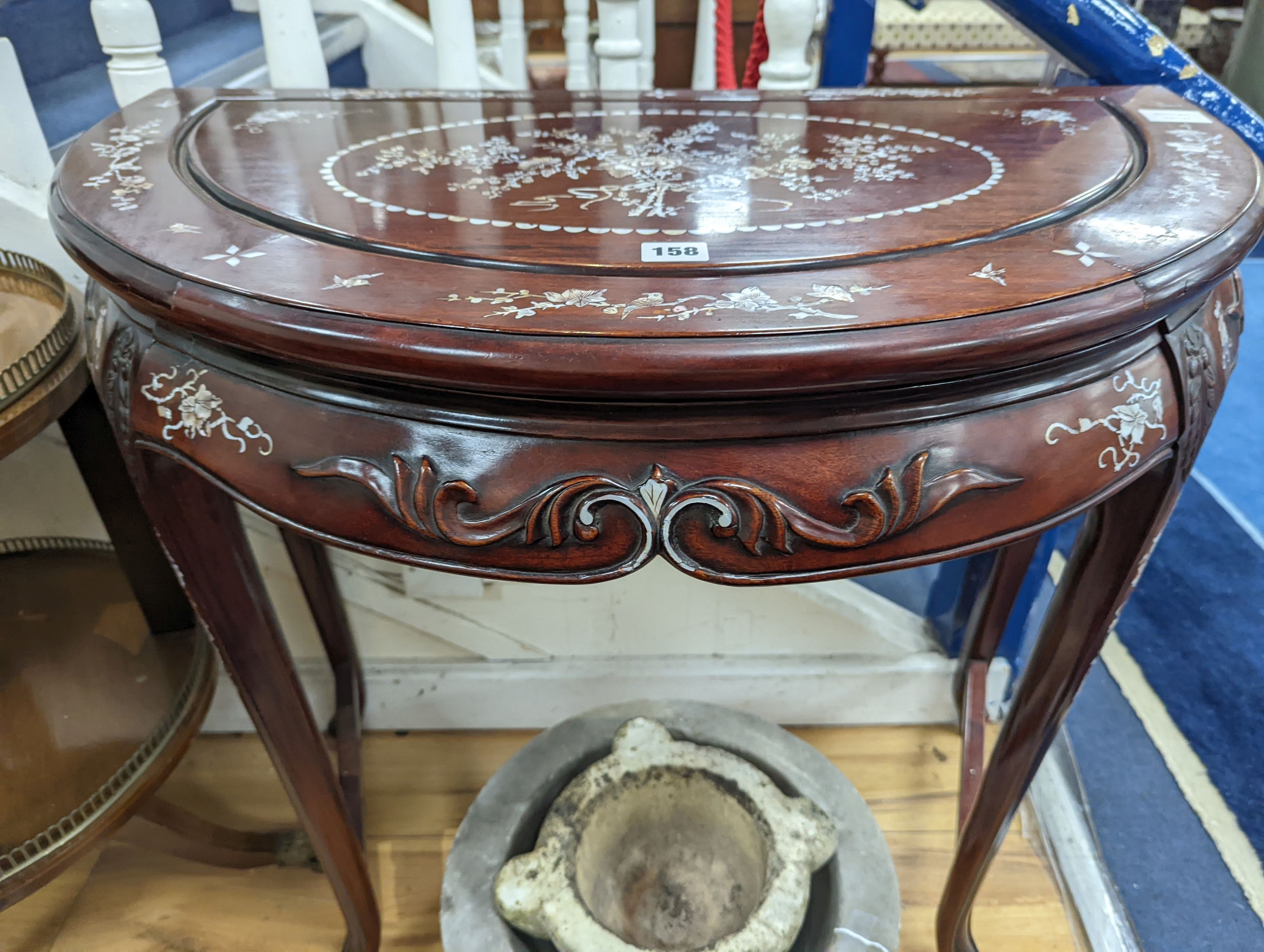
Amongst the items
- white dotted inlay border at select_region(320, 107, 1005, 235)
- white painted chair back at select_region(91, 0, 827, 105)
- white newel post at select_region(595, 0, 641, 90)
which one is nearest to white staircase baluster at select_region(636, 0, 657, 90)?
white painted chair back at select_region(91, 0, 827, 105)

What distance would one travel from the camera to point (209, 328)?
0.35m

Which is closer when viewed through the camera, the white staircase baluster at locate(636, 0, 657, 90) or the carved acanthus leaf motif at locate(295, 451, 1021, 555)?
the carved acanthus leaf motif at locate(295, 451, 1021, 555)

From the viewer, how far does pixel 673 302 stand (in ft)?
1.13

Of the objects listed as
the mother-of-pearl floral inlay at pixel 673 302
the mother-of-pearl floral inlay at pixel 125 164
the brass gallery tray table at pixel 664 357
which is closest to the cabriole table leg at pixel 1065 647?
the brass gallery tray table at pixel 664 357

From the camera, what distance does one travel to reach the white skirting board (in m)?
1.02

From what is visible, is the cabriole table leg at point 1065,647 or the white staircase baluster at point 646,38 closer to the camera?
the cabriole table leg at point 1065,647

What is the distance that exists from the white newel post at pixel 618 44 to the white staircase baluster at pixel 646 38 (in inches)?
4.6

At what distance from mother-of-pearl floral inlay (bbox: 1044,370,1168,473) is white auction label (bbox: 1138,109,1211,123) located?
11.8 inches

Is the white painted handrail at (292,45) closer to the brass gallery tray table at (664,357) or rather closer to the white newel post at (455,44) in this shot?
the white newel post at (455,44)

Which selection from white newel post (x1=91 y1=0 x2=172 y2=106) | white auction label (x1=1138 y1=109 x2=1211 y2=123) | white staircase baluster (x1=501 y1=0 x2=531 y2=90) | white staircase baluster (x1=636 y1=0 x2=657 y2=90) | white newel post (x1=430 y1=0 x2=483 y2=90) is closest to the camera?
white auction label (x1=1138 y1=109 x2=1211 y2=123)

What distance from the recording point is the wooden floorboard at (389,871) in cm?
84

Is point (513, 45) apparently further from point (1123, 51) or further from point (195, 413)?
point (195, 413)

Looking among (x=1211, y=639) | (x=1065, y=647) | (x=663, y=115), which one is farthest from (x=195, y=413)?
(x=1211, y=639)

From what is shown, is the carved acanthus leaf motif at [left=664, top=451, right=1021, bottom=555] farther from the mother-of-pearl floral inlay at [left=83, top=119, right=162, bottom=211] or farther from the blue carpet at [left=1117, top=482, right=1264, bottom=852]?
the blue carpet at [left=1117, top=482, right=1264, bottom=852]
